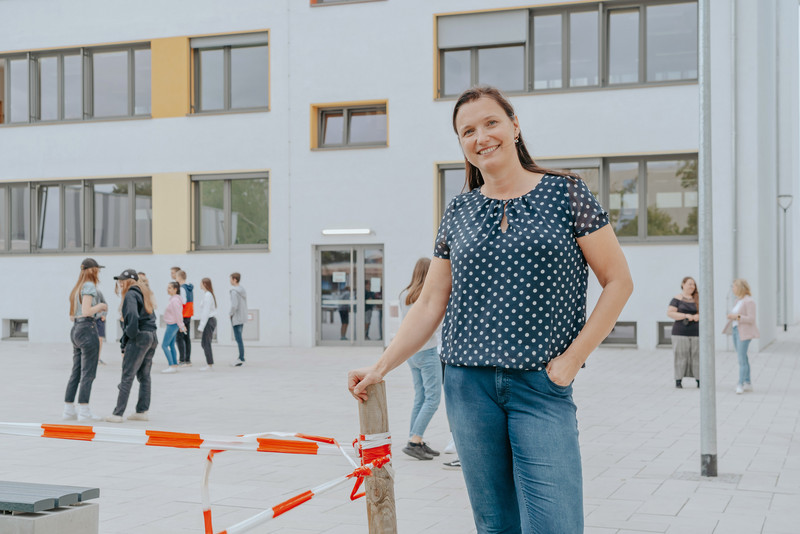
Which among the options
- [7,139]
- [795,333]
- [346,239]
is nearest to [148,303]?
[346,239]

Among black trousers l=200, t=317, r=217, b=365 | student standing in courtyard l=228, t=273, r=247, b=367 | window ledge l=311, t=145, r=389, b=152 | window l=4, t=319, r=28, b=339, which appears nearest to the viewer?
black trousers l=200, t=317, r=217, b=365

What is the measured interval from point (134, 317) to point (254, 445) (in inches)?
287

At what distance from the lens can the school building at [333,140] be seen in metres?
20.4

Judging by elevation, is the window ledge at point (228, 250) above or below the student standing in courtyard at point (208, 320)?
above

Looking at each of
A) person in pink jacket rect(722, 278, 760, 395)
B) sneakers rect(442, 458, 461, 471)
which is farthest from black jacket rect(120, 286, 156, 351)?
person in pink jacket rect(722, 278, 760, 395)

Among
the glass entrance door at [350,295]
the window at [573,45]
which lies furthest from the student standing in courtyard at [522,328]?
the glass entrance door at [350,295]

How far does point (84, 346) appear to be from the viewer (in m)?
10.7

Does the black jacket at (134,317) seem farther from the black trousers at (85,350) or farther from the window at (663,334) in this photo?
the window at (663,334)

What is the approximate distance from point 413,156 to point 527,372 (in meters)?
19.4

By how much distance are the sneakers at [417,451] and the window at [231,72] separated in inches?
635

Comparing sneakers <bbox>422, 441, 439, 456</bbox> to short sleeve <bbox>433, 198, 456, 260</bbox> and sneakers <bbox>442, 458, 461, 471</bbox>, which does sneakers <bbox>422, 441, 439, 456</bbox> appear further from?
short sleeve <bbox>433, 198, 456, 260</bbox>

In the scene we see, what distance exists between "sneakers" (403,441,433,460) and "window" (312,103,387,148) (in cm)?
1462

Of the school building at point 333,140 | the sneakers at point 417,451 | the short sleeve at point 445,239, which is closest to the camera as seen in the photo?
the short sleeve at point 445,239

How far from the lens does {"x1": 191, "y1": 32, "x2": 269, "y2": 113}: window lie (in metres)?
23.4
